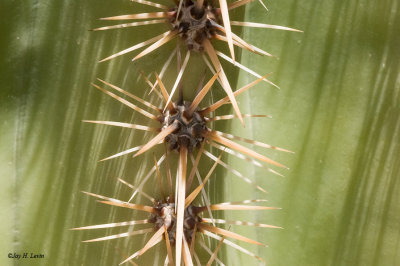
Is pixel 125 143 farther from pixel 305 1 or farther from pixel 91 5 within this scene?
pixel 305 1

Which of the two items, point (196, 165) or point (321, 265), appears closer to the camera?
point (196, 165)

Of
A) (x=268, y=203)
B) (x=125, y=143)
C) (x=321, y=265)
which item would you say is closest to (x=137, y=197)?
(x=125, y=143)

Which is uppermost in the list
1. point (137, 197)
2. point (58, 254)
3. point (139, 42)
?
point (139, 42)
